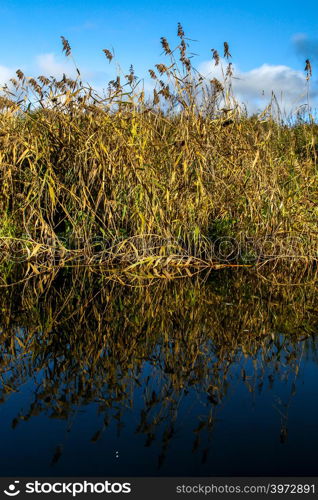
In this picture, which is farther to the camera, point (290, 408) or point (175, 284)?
point (175, 284)

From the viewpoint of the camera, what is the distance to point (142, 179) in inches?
190

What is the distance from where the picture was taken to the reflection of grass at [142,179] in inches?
191

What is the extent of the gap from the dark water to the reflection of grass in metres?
0.69

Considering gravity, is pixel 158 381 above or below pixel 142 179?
below

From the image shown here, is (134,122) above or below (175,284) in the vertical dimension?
above

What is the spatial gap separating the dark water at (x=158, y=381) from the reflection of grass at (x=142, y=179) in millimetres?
691

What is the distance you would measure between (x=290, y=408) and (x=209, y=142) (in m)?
3.21

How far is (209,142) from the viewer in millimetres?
5094

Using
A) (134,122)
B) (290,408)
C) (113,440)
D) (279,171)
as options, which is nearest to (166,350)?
(290,408)

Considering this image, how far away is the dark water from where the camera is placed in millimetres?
1826

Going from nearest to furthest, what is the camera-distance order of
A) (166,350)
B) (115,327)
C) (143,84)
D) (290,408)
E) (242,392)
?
(290,408) → (242,392) → (166,350) → (115,327) → (143,84)

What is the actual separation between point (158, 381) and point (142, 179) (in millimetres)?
2524

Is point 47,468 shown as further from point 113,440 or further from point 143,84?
point 143,84
